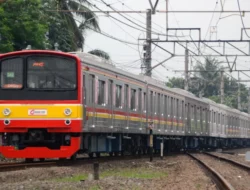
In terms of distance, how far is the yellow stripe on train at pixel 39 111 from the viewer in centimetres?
1638

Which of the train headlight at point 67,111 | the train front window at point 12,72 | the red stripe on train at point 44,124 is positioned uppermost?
the train front window at point 12,72

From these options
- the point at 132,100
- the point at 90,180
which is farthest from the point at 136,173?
the point at 132,100

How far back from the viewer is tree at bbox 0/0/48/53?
25.4 m

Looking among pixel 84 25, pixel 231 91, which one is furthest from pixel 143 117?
pixel 231 91

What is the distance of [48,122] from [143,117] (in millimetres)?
8414

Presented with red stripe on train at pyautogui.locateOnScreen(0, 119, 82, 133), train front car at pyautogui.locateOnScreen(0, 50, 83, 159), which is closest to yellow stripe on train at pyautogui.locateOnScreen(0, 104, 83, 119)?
train front car at pyautogui.locateOnScreen(0, 50, 83, 159)

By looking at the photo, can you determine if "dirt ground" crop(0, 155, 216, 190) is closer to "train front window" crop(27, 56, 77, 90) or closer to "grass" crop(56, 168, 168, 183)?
"grass" crop(56, 168, 168, 183)

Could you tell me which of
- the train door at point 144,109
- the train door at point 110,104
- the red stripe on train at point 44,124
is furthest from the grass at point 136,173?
the train door at point 144,109

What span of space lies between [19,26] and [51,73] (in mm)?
10179

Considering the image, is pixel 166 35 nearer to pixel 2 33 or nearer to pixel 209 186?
pixel 2 33

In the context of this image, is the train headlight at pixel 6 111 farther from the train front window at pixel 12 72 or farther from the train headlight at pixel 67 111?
the train headlight at pixel 67 111

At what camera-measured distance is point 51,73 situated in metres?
16.7

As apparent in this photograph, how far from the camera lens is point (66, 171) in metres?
14.9

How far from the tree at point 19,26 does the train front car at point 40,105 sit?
8477 millimetres
